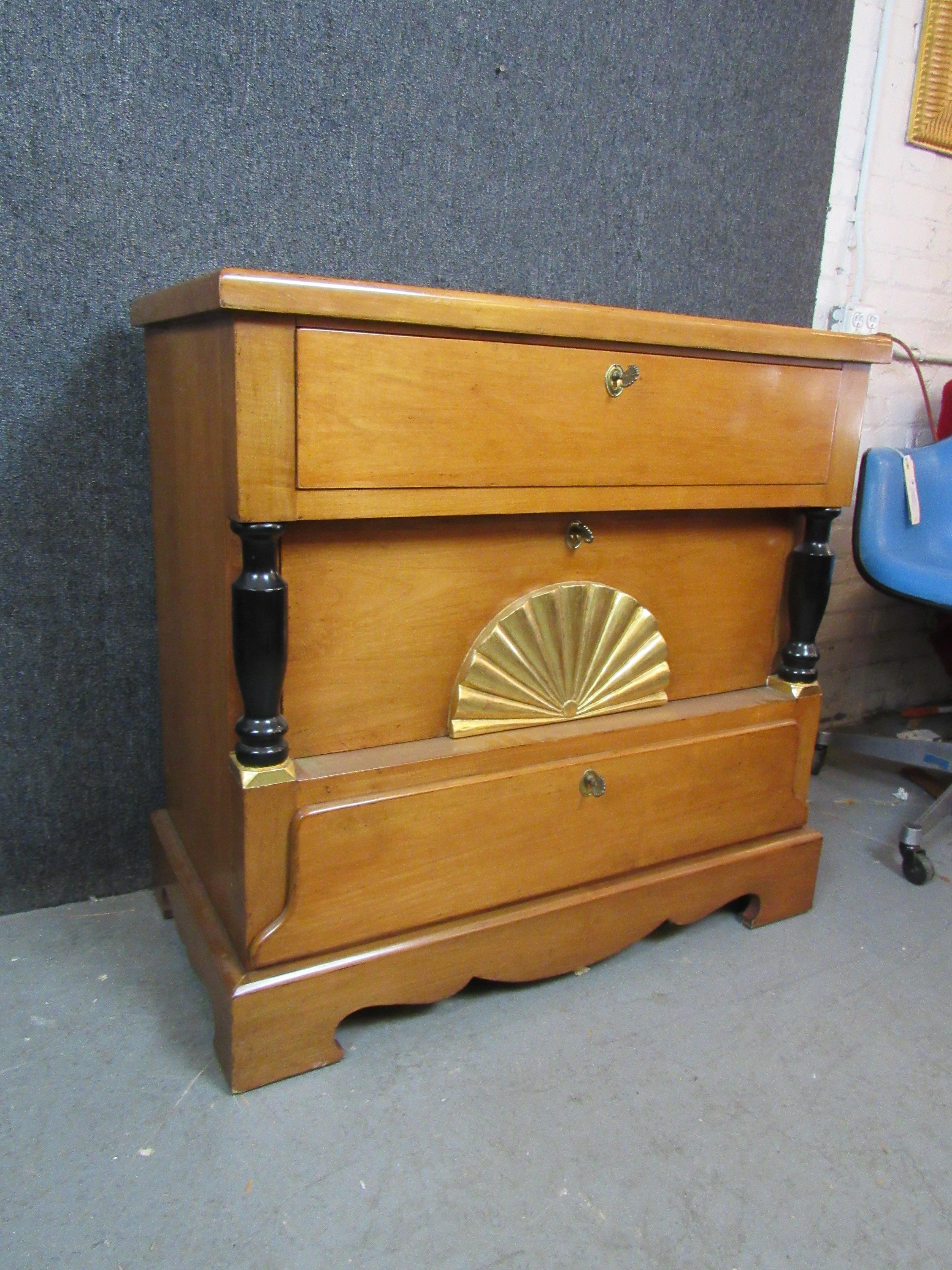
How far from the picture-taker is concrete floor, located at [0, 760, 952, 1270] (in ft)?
2.92

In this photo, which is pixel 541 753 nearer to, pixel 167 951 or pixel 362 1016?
pixel 362 1016

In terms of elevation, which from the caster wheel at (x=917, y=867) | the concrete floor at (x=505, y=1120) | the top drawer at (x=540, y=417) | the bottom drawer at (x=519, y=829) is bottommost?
the concrete floor at (x=505, y=1120)

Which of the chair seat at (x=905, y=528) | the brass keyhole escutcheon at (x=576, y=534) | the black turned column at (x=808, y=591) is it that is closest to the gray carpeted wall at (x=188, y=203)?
the brass keyhole escutcheon at (x=576, y=534)

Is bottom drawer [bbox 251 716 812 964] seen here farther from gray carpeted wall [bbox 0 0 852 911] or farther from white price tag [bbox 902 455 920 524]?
white price tag [bbox 902 455 920 524]

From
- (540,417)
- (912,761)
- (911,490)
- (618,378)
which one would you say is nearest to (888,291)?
(911,490)

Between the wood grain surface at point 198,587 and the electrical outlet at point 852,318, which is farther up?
the electrical outlet at point 852,318

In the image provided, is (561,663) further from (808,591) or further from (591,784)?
(808,591)

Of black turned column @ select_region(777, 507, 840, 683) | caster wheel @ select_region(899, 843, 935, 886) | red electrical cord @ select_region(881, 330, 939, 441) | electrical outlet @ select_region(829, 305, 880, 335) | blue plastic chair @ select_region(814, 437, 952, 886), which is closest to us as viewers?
black turned column @ select_region(777, 507, 840, 683)

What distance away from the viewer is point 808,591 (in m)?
1.39

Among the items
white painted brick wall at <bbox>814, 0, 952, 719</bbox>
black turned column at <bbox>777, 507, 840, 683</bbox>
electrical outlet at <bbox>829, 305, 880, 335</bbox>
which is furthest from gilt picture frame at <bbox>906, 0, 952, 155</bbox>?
black turned column at <bbox>777, 507, 840, 683</bbox>

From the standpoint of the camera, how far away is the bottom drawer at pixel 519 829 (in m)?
1.06

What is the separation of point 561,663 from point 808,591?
441 mm

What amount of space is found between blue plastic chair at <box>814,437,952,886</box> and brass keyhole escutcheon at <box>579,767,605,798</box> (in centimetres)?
76

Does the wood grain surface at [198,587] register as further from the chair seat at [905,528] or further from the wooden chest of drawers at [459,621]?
the chair seat at [905,528]
